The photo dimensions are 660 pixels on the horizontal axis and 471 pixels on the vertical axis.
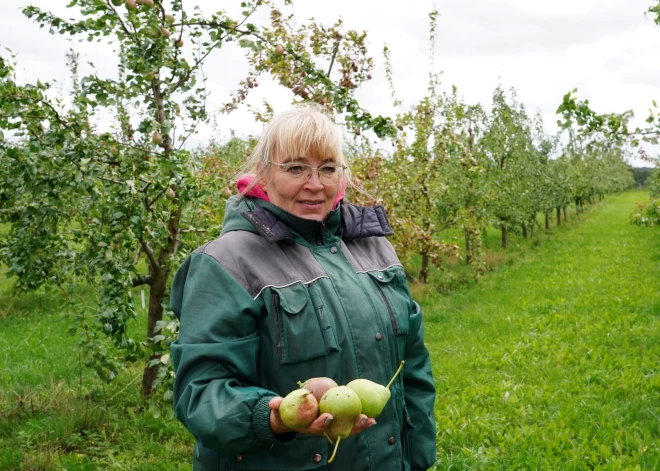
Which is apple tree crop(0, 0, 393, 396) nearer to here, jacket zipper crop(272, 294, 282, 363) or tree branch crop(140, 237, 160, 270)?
tree branch crop(140, 237, 160, 270)

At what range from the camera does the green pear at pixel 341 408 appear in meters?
1.63

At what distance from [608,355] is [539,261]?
25.2 ft

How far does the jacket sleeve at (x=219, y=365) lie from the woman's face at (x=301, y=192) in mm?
356

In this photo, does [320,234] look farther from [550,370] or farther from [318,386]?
[550,370]

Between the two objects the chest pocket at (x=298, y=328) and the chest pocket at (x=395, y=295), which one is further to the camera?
the chest pocket at (x=395, y=295)

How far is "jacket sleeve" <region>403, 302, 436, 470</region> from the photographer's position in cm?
234

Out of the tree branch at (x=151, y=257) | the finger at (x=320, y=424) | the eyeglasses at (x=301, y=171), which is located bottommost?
the finger at (x=320, y=424)

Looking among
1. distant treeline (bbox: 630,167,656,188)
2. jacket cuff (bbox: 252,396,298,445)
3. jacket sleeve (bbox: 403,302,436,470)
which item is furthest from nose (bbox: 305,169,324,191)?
distant treeline (bbox: 630,167,656,188)

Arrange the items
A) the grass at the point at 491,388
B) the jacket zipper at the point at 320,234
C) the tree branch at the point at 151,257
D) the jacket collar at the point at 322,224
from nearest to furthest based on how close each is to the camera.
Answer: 1. the jacket collar at the point at 322,224
2. the jacket zipper at the point at 320,234
3. the grass at the point at 491,388
4. the tree branch at the point at 151,257

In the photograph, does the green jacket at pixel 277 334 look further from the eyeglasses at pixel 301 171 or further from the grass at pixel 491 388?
the grass at pixel 491 388

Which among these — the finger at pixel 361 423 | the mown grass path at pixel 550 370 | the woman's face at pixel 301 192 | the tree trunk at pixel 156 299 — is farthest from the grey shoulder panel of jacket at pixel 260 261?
the tree trunk at pixel 156 299

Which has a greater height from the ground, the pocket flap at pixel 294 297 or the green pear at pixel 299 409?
the pocket flap at pixel 294 297

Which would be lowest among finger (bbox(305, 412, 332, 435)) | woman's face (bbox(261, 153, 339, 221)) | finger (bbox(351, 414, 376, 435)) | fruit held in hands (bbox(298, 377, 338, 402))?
finger (bbox(351, 414, 376, 435))

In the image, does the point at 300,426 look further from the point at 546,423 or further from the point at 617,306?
the point at 617,306
